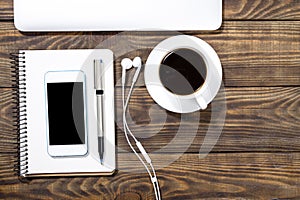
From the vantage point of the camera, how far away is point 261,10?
1.02 metres

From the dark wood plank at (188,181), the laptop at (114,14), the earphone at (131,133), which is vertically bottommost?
the dark wood plank at (188,181)

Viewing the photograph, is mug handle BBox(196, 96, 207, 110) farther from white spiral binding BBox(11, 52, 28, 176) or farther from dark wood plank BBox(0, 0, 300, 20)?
white spiral binding BBox(11, 52, 28, 176)

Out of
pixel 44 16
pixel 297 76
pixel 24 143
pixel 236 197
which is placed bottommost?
pixel 236 197

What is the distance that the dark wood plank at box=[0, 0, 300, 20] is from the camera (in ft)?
3.33

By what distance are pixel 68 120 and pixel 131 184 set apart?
0.59ft

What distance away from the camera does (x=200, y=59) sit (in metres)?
0.99

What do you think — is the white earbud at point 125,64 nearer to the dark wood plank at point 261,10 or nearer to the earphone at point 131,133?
the earphone at point 131,133

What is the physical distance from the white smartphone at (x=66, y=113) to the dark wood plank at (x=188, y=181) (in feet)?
0.23

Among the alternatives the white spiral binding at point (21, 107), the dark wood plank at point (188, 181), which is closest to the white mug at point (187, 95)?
the dark wood plank at point (188, 181)

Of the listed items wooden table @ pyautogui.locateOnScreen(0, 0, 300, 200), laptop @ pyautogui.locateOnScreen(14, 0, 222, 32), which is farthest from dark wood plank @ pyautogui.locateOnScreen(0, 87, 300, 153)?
laptop @ pyautogui.locateOnScreen(14, 0, 222, 32)

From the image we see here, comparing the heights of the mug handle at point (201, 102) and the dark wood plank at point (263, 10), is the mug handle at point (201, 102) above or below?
below

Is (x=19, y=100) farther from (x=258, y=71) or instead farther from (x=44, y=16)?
(x=258, y=71)

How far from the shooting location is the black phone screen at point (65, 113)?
0.99 meters

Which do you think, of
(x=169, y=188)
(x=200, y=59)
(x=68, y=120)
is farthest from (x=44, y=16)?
(x=169, y=188)
